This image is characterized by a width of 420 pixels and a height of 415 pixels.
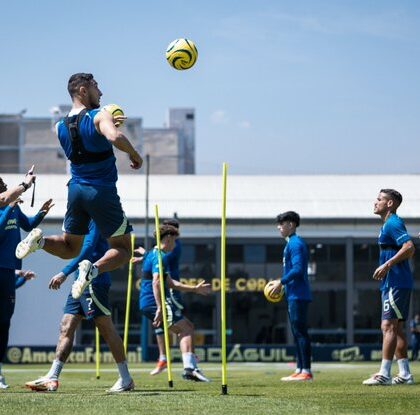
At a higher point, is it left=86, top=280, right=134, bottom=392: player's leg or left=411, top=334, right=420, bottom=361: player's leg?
left=86, top=280, right=134, bottom=392: player's leg

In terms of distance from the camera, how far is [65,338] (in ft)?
37.5

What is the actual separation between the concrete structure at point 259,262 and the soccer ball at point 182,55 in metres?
33.9

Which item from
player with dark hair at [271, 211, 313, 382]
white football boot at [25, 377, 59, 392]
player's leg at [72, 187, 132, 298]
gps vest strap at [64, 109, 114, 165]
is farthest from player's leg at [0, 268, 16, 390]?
player with dark hair at [271, 211, 313, 382]

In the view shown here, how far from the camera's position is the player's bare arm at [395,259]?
1180cm

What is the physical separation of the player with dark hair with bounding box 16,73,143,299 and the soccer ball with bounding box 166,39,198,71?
93.1 inches

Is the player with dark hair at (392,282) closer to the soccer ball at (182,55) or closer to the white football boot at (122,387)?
the soccer ball at (182,55)

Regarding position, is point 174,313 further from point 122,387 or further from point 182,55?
point 122,387

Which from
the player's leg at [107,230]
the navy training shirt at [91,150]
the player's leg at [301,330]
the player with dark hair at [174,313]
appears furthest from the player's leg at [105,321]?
the player's leg at [301,330]

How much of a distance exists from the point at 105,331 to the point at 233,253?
3771 cm

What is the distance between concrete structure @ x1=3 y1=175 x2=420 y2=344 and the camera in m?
45.9

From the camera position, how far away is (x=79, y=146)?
31.5ft

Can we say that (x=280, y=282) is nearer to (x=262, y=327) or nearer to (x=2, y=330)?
(x=2, y=330)

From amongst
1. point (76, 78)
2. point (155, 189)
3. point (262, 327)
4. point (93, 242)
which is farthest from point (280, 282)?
point (155, 189)

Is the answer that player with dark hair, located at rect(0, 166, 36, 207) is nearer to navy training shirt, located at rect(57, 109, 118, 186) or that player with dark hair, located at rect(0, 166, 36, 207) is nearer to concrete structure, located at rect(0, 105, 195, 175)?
navy training shirt, located at rect(57, 109, 118, 186)
